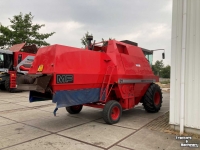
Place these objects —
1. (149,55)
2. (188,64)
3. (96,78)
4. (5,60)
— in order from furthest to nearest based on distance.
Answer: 1. (5,60)
2. (149,55)
3. (96,78)
4. (188,64)

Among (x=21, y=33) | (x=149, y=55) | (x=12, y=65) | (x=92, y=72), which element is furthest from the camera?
(x=21, y=33)

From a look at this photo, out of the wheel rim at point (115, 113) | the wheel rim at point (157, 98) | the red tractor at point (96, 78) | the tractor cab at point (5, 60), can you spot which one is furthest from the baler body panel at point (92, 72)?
the tractor cab at point (5, 60)

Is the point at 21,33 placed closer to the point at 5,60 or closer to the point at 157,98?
the point at 5,60

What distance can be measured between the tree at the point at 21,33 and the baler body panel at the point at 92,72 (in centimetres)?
1941

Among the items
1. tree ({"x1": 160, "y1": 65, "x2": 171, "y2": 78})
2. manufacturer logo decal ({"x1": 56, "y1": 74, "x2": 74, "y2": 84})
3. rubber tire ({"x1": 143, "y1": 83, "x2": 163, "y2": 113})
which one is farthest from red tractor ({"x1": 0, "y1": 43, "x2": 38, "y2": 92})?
tree ({"x1": 160, "y1": 65, "x2": 171, "y2": 78})

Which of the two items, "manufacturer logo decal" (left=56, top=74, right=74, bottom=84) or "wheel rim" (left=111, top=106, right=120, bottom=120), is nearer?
"manufacturer logo decal" (left=56, top=74, right=74, bottom=84)

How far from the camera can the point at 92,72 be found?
17.5 feet

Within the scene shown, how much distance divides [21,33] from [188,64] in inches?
880

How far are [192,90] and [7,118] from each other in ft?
18.0

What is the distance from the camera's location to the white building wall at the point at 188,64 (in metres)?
4.51

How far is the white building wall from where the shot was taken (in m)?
4.51

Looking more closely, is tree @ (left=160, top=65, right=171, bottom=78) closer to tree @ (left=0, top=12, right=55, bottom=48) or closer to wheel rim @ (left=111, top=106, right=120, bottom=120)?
tree @ (left=0, top=12, right=55, bottom=48)

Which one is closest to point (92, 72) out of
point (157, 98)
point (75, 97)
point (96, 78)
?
point (96, 78)

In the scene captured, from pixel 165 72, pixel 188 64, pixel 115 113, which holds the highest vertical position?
pixel 165 72
